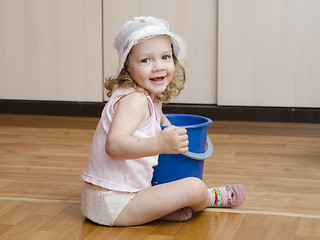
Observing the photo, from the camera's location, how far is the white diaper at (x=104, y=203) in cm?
133

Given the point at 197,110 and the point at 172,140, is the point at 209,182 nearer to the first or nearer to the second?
the point at 172,140

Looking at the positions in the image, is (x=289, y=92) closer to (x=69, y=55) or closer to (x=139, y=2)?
(x=139, y=2)

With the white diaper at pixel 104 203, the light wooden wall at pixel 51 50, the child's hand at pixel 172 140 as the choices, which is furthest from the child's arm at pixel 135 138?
the light wooden wall at pixel 51 50

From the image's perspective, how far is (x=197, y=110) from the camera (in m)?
2.91

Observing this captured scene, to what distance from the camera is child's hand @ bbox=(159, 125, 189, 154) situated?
48.1 inches

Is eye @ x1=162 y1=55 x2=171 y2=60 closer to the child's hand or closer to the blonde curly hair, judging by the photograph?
the blonde curly hair

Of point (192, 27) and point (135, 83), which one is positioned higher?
point (192, 27)

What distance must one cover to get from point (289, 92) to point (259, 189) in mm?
1272

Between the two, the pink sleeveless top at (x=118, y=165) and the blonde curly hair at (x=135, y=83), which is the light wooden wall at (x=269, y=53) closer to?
the blonde curly hair at (x=135, y=83)

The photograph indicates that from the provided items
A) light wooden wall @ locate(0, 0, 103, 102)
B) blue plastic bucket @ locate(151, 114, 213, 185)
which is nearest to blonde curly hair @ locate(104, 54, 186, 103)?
blue plastic bucket @ locate(151, 114, 213, 185)

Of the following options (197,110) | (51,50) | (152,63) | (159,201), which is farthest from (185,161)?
(51,50)

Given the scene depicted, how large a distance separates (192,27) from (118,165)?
1.70 m

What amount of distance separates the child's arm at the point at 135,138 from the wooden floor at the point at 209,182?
0.20 metres

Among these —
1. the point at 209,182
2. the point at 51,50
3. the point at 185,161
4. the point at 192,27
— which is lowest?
the point at 209,182
